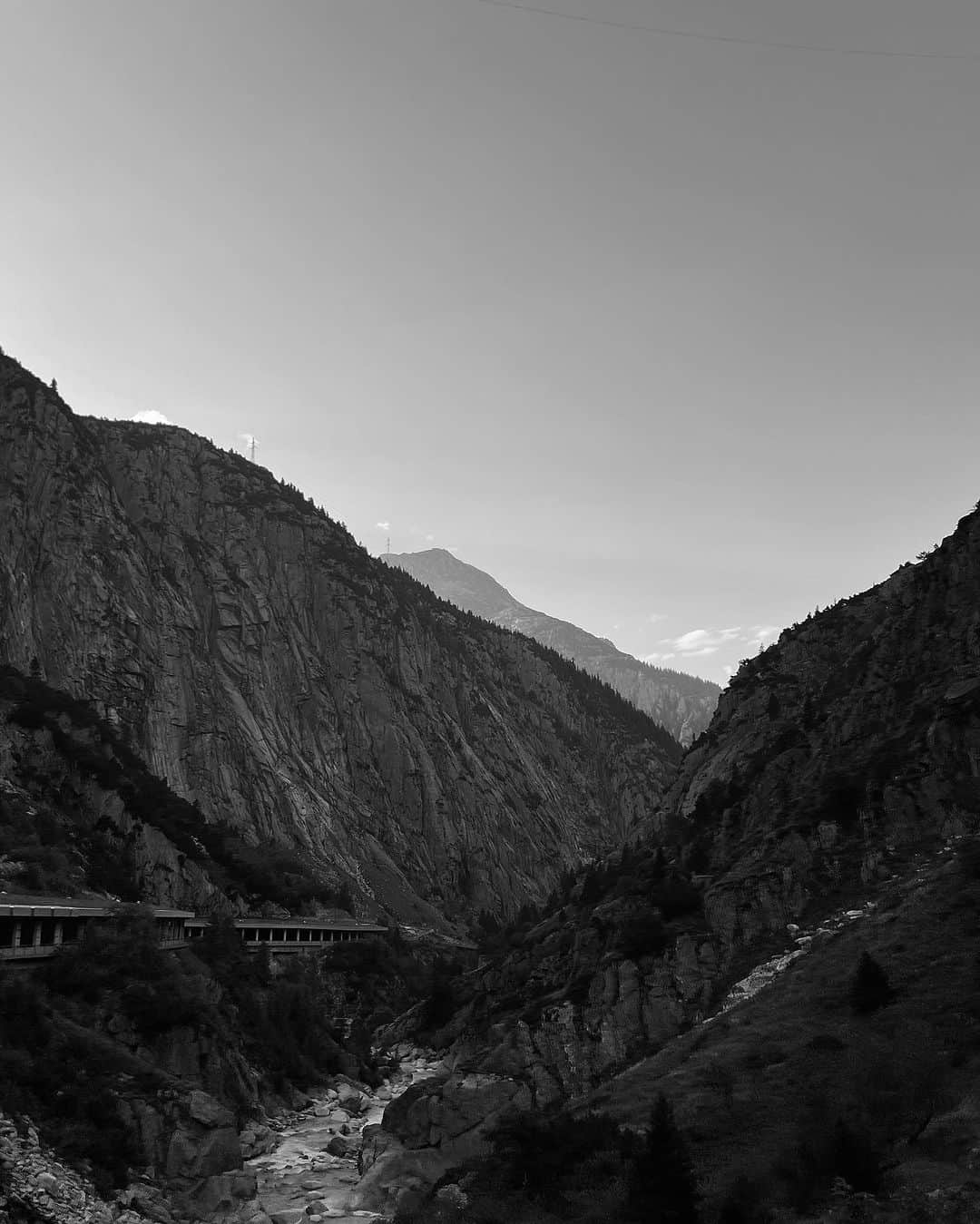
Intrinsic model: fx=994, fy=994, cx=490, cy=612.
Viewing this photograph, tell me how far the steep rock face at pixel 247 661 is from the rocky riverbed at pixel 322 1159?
51168mm

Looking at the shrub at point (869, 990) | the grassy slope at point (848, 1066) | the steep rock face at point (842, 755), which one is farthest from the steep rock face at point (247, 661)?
the shrub at point (869, 990)

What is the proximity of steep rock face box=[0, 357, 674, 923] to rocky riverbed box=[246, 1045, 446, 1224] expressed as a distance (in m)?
51.2

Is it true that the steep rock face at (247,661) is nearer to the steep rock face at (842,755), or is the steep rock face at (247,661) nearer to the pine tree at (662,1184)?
the steep rock face at (842,755)

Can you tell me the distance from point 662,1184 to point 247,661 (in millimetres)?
141811

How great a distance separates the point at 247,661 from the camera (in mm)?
161125

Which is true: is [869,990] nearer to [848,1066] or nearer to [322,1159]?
[848,1066]

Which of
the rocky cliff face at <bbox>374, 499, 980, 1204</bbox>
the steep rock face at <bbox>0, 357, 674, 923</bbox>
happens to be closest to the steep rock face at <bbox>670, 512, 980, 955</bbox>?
the rocky cliff face at <bbox>374, 499, 980, 1204</bbox>

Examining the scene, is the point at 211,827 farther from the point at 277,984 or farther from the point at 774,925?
the point at 774,925

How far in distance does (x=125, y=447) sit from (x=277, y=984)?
128 m

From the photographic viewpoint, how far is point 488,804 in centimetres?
18425

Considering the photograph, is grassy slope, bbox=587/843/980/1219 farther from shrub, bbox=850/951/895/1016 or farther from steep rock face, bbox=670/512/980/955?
steep rock face, bbox=670/512/980/955

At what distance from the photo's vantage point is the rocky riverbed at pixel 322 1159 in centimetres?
3922

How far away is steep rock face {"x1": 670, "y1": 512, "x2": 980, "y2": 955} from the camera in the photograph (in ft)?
173

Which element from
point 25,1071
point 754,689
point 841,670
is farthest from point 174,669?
point 25,1071
